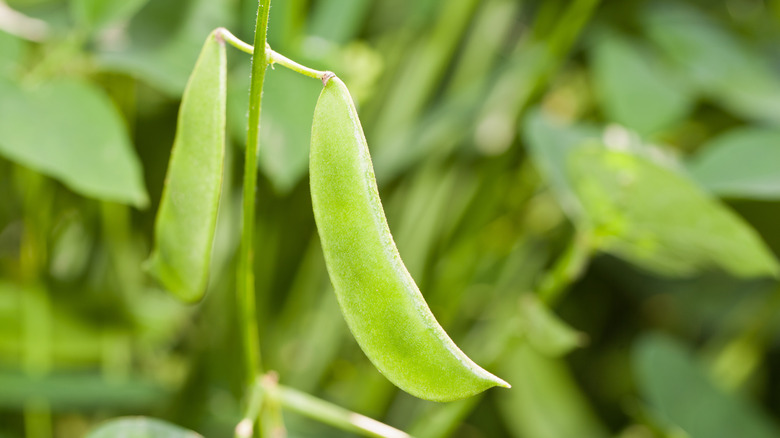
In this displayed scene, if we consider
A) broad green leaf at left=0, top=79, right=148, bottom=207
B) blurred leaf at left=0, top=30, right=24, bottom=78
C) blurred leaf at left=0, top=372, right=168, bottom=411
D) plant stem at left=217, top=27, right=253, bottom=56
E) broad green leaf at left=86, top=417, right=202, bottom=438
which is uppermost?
plant stem at left=217, top=27, right=253, bottom=56

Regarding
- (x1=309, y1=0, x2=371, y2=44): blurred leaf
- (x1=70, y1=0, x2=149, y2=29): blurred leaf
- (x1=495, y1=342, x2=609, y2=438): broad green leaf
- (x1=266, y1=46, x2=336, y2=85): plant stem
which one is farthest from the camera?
(x1=495, y1=342, x2=609, y2=438): broad green leaf

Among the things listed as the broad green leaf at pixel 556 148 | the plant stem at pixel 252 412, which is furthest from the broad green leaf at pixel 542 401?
the plant stem at pixel 252 412

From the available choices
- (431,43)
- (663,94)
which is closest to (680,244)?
(663,94)

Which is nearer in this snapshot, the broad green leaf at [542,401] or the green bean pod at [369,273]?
the green bean pod at [369,273]

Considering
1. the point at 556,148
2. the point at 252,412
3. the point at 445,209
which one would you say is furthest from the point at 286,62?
the point at 445,209

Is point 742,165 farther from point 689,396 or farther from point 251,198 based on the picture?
point 251,198

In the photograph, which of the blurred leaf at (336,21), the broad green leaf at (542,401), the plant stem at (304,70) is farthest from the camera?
the broad green leaf at (542,401)

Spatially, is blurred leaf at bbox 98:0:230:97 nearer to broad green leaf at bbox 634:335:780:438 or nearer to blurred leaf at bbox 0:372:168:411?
blurred leaf at bbox 0:372:168:411

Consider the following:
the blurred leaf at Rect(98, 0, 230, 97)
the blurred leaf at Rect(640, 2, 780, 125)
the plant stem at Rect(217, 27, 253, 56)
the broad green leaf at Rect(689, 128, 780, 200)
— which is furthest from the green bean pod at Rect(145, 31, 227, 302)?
the blurred leaf at Rect(640, 2, 780, 125)

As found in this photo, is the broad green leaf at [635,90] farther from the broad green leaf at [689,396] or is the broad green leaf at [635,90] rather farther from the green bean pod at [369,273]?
the green bean pod at [369,273]
